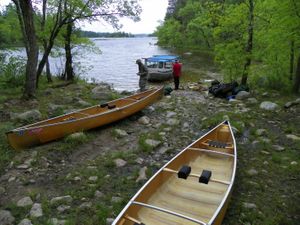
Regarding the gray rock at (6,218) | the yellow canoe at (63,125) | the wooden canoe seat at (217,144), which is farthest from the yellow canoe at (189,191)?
the yellow canoe at (63,125)

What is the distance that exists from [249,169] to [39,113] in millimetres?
6996

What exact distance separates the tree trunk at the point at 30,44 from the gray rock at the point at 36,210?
7.43m

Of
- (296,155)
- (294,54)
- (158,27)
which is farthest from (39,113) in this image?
(158,27)

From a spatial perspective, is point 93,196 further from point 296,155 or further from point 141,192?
Answer: point 296,155

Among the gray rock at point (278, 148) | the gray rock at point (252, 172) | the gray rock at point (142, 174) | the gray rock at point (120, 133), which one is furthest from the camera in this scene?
the gray rock at point (120, 133)

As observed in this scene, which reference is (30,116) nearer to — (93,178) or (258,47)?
(93,178)

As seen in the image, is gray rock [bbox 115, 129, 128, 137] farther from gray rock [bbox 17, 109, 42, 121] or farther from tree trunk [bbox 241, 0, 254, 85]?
tree trunk [bbox 241, 0, 254, 85]

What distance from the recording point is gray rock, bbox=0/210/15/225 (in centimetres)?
568

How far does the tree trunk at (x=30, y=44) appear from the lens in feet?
38.2

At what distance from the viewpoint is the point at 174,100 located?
14.9m

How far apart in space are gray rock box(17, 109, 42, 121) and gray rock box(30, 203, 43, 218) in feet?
16.1

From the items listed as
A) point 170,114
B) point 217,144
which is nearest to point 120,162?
point 217,144

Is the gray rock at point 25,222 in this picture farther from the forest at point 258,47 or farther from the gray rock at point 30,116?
the forest at point 258,47

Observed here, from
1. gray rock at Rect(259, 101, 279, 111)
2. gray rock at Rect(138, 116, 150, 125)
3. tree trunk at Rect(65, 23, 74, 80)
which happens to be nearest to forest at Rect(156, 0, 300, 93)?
gray rock at Rect(259, 101, 279, 111)
